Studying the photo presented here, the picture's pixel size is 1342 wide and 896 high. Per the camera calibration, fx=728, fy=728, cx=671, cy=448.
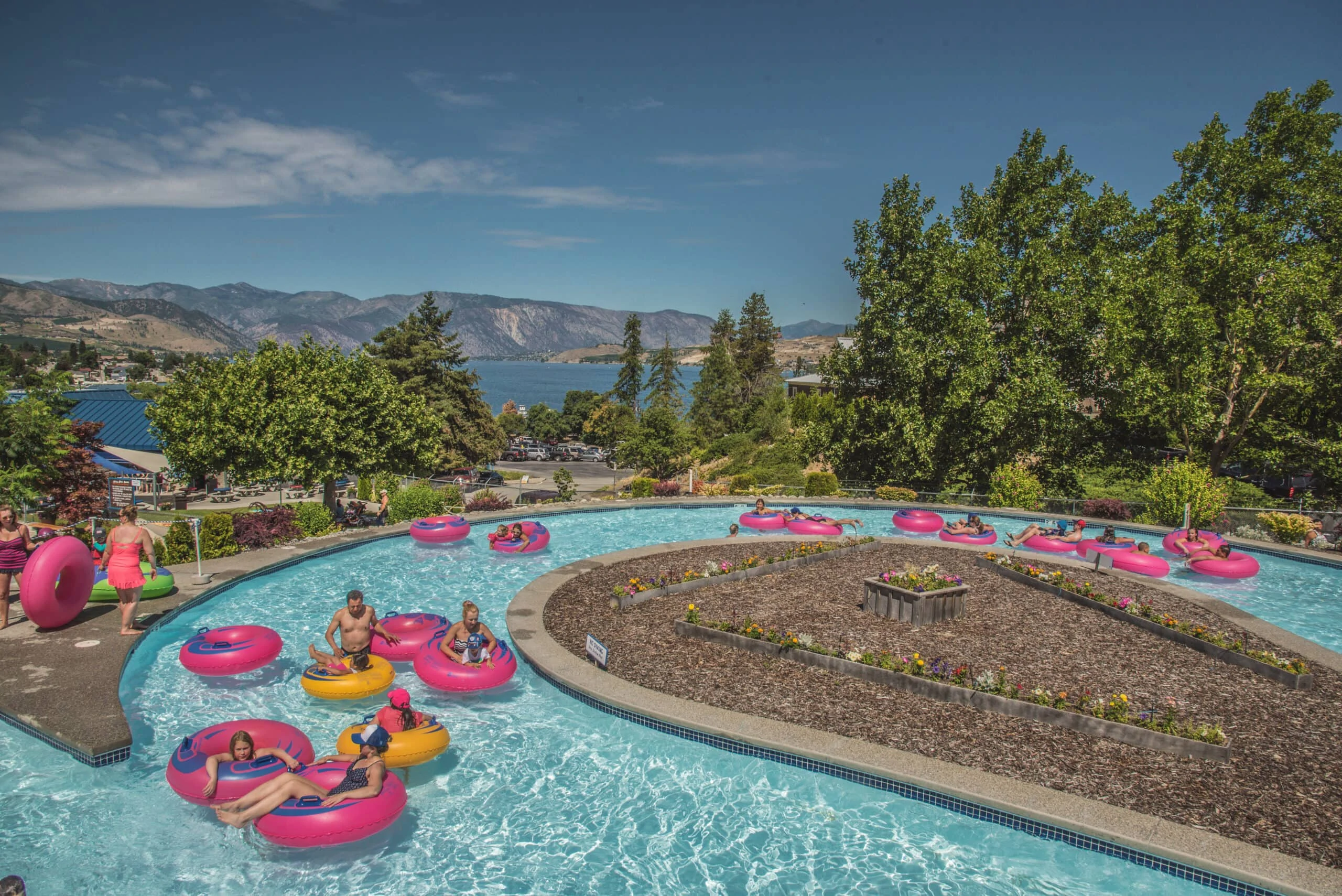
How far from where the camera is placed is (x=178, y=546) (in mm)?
16984

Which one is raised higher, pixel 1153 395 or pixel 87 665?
pixel 1153 395

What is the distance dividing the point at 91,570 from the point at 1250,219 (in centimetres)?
4055

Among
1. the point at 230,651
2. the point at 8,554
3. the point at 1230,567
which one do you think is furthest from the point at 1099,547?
the point at 8,554

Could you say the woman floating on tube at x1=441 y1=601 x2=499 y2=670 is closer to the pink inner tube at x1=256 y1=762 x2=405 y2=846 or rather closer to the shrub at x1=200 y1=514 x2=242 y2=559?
the pink inner tube at x1=256 y1=762 x2=405 y2=846

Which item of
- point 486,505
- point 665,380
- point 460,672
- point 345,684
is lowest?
point 486,505

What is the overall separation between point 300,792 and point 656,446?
44091 millimetres

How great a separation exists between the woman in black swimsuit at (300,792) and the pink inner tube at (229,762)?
20 cm

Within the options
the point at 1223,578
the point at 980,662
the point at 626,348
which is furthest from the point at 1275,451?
the point at 626,348

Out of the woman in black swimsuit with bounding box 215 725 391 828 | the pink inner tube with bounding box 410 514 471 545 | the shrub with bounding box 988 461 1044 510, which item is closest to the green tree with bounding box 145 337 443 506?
the pink inner tube with bounding box 410 514 471 545

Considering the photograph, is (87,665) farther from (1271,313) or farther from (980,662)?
(1271,313)

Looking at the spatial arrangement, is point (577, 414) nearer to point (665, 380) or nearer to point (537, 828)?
point (665, 380)

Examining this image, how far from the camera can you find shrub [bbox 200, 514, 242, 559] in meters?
17.6

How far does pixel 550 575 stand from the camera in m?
17.3

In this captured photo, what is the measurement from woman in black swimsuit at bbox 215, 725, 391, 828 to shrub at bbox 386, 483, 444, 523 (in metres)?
16.4
